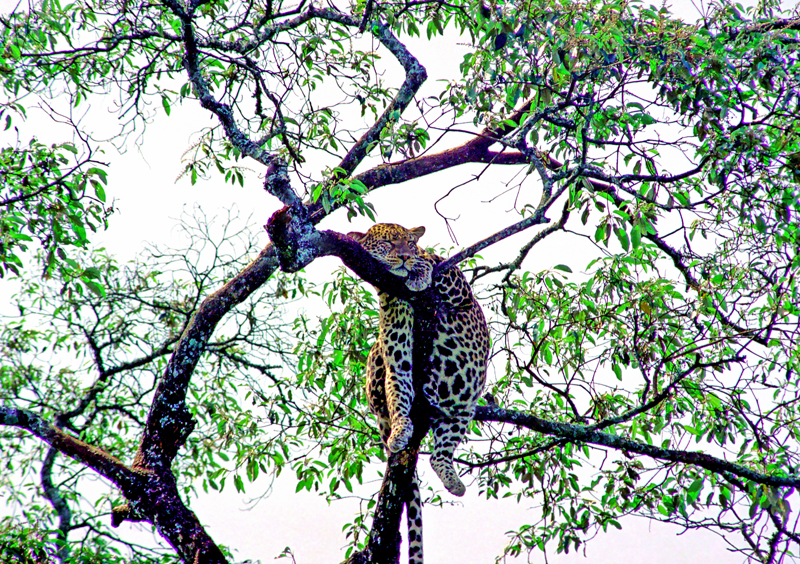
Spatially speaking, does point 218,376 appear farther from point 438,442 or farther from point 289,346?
point 438,442

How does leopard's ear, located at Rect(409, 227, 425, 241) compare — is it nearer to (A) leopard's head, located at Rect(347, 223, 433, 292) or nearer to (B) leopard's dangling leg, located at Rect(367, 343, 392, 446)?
(A) leopard's head, located at Rect(347, 223, 433, 292)

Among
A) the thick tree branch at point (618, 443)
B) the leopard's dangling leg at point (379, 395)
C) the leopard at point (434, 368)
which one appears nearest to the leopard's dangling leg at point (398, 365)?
the leopard at point (434, 368)

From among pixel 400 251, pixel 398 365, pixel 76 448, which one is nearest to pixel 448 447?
pixel 398 365

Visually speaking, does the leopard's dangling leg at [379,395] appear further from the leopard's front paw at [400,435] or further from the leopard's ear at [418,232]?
the leopard's ear at [418,232]

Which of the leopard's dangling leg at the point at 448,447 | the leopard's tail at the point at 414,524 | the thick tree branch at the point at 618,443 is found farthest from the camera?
the leopard's dangling leg at the point at 448,447

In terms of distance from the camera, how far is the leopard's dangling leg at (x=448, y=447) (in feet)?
16.1

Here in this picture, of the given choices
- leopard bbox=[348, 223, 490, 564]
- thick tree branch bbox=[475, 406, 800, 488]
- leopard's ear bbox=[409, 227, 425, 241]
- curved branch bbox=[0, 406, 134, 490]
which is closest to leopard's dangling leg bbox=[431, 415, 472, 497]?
leopard bbox=[348, 223, 490, 564]

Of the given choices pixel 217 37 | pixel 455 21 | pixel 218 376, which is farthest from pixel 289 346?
pixel 455 21

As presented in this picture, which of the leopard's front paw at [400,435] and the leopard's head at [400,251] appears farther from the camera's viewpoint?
the leopard's head at [400,251]

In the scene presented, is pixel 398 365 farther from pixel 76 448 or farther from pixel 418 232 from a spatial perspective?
pixel 76 448

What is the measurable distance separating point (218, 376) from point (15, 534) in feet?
7.42

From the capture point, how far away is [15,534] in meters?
5.52

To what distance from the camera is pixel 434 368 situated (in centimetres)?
498

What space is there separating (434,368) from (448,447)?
1.86 ft
